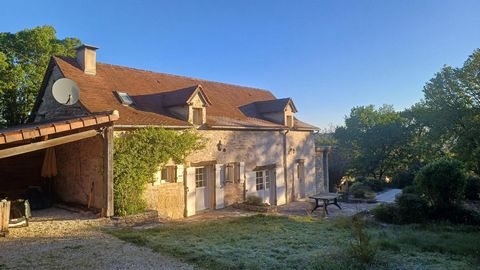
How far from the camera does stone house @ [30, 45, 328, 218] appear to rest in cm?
1265

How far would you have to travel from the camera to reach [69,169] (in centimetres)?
1259

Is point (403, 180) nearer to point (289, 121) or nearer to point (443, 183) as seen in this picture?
point (289, 121)

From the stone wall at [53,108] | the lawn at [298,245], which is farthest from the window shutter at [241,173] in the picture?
the stone wall at [53,108]

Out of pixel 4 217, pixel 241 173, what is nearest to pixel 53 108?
pixel 4 217

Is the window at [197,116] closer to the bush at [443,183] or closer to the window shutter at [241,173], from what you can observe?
the window shutter at [241,173]

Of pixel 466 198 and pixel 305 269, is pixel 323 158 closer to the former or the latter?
pixel 466 198

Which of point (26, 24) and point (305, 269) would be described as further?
point (26, 24)

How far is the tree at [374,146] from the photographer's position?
28453mm

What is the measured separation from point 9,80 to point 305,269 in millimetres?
19016

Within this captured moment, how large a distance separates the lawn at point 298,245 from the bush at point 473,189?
632 cm

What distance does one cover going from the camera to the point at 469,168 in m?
16.9

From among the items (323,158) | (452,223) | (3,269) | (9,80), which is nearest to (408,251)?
(452,223)

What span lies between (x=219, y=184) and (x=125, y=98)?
5.32 m

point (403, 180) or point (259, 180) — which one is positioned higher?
point (259, 180)
